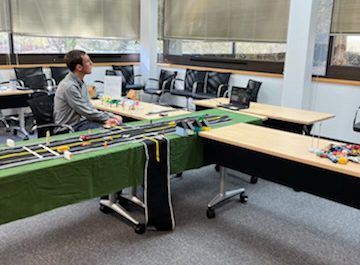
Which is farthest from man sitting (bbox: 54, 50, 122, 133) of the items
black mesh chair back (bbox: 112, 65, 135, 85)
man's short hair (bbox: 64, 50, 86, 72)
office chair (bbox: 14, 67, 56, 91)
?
black mesh chair back (bbox: 112, 65, 135, 85)

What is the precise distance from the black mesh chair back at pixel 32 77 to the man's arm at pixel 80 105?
10.3 ft

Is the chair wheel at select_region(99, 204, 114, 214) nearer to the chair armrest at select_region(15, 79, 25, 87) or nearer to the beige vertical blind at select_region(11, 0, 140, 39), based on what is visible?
the chair armrest at select_region(15, 79, 25, 87)

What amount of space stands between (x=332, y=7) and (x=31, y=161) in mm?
4579

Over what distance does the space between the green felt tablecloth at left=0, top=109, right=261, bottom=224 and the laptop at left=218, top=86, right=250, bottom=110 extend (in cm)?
152

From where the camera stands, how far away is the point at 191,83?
6707 millimetres

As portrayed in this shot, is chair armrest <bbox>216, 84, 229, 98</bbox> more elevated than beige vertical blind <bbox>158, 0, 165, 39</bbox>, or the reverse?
beige vertical blind <bbox>158, 0, 165, 39</bbox>

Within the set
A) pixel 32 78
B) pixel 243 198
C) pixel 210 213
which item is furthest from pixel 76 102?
pixel 32 78

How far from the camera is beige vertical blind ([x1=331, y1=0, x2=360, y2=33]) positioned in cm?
482

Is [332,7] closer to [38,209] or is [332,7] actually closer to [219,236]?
[219,236]

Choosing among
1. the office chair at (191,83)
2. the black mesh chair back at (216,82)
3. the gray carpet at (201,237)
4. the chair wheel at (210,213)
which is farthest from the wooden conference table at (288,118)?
the office chair at (191,83)

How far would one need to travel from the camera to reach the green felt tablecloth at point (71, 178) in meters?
1.89

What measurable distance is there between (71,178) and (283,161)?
136 centimetres

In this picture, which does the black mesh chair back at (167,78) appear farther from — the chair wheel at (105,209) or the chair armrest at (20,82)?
the chair wheel at (105,209)

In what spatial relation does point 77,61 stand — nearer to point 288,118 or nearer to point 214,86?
point 288,118
